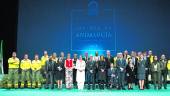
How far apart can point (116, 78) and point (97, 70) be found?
829 mm

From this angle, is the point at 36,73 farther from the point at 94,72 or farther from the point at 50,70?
the point at 94,72

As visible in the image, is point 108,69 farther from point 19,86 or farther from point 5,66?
point 5,66

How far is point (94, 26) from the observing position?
19594mm

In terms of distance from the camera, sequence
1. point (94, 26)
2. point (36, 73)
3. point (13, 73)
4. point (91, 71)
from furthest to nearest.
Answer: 1. point (94, 26)
2. point (36, 73)
3. point (13, 73)
4. point (91, 71)

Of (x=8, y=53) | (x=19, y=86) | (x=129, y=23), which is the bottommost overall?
(x=19, y=86)

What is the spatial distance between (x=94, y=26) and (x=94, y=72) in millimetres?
3513

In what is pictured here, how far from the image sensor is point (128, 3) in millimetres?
19734

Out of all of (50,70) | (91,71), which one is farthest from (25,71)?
(91,71)

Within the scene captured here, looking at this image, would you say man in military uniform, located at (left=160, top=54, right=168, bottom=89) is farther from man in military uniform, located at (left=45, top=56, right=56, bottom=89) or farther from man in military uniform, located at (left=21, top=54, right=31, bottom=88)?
man in military uniform, located at (left=21, top=54, right=31, bottom=88)

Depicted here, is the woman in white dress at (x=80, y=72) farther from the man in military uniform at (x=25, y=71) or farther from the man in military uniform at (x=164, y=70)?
the man in military uniform at (x=164, y=70)

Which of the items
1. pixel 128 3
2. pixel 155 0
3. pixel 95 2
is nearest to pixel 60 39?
pixel 95 2

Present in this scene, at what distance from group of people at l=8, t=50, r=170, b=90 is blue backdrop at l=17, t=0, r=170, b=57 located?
254 cm

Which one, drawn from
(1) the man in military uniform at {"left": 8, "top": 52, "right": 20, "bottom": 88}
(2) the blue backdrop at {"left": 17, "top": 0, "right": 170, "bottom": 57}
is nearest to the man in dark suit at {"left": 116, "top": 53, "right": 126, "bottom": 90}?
(2) the blue backdrop at {"left": 17, "top": 0, "right": 170, "bottom": 57}

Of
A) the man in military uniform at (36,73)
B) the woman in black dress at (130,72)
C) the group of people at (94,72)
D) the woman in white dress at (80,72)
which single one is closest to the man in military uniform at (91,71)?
the group of people at (94,72)
